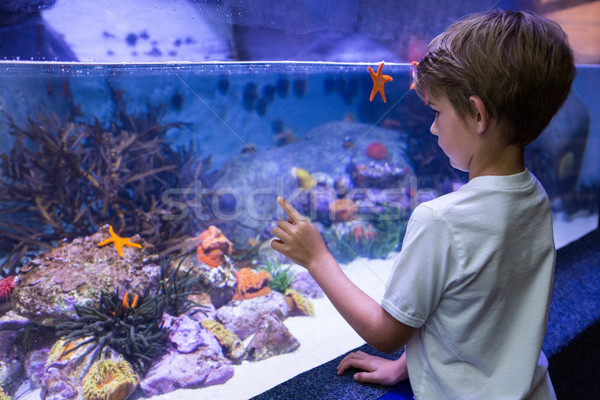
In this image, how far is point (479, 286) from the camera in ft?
3.39

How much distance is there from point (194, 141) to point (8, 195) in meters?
1.39

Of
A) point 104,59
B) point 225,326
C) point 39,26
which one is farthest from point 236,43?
point 225,326

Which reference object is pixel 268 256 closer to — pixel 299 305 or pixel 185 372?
pixel 299 305

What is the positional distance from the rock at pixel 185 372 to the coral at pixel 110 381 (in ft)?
0.24

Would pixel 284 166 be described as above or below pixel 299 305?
above

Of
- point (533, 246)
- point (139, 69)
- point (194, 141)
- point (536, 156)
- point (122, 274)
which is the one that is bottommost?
point (536, 156)

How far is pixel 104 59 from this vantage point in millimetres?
2072

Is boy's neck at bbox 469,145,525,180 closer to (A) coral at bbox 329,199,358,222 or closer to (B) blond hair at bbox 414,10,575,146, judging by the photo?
(B) blond hair at bbox 414,10,575,146


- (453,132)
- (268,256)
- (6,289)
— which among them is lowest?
(268,256)

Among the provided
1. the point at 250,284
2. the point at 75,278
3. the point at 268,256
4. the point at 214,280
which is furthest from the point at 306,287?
the point at 75,278

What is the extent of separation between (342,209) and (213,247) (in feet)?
4.45

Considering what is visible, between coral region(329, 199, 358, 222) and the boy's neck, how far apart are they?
7.98ft

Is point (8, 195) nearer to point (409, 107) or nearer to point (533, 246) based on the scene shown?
point (409, 107)

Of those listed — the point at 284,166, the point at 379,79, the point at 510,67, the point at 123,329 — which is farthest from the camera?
the point at 284,166
